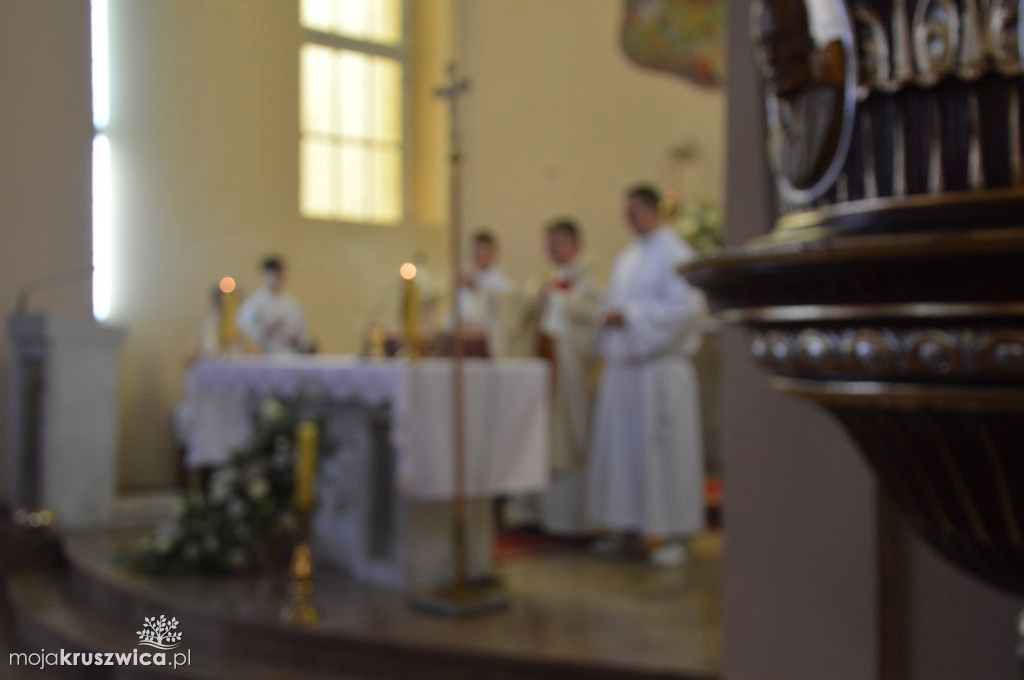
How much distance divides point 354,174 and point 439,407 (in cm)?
133

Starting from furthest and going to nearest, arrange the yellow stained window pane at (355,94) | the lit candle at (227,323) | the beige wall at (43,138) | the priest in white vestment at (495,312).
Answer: the priest in white vestment at (495,312) → the lit candle at (227,323) → the yellow stained window pane at (355,94) → the beige wall at (43,138)

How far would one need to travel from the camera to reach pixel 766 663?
6.12ft

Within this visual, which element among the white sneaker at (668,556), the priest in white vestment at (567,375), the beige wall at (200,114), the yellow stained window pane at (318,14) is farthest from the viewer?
the priest in white vestment at (567,375)

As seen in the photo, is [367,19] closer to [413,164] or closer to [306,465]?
[306,465]

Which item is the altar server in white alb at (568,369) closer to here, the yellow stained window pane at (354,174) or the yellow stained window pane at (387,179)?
the yellow stained window pane at (387,179)

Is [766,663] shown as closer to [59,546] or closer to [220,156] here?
[220,156]

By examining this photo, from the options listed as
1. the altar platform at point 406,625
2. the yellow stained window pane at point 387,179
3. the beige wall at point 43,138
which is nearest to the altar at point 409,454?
the altar platform at point 406,625

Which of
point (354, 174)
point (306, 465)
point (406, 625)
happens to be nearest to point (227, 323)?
point (354, 174)

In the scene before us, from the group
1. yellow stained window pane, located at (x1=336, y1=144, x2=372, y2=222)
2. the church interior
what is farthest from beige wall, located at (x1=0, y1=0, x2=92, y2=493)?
yellow stained window pane, located at (x1=336, y1=144, x2=372, y2=222)

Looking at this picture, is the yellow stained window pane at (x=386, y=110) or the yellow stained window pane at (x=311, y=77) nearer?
the yellow stained window pane at (x=311, y=77)

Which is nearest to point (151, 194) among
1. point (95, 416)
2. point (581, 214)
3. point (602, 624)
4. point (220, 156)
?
point (220, 156)

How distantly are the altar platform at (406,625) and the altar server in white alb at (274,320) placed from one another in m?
3.01

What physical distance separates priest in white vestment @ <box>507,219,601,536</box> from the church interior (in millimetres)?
21

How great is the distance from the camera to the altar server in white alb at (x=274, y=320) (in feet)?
25.0
